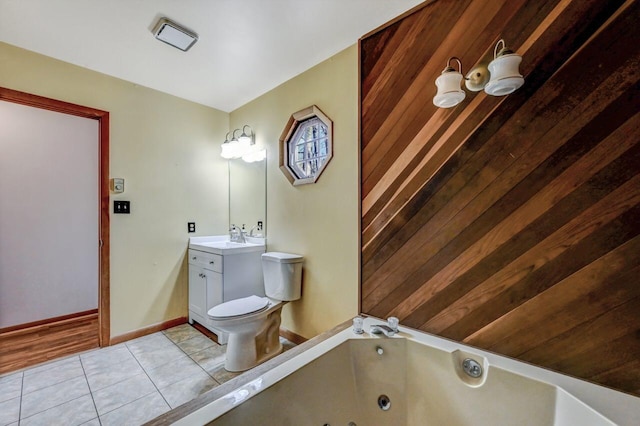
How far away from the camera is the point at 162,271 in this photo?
2.62m

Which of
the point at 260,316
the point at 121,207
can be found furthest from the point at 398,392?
the point at 121,207

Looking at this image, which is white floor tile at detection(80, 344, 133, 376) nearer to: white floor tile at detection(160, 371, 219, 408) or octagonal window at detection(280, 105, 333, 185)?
white floor tile at detection(160, 371, 219, 408)

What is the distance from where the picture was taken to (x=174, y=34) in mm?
1769

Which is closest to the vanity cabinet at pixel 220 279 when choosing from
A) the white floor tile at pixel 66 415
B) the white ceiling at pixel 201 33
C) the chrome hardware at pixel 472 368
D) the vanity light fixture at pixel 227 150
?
the white floor tile at pixel 66 415

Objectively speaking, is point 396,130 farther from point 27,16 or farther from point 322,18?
point 27,16

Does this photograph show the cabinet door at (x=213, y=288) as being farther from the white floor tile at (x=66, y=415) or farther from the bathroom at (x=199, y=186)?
the white floor tile at (x=66, y=415)

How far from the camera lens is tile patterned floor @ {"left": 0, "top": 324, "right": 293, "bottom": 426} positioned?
1.50 meters

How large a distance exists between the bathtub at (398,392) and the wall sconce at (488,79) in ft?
3.92

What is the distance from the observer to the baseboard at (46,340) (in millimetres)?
2082

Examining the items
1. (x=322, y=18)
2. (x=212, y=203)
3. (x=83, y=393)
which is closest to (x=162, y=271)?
(x=212, y=203)

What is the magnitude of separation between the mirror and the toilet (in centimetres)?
55

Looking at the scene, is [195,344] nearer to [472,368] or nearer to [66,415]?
[66,415]

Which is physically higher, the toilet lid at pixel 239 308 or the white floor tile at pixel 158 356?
the toilet lid at pixel 239 308

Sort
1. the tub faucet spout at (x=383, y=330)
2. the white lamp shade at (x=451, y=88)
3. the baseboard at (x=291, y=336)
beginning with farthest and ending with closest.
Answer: the baseboard at (x=291, y=336) < the tub faucet spout at (x=383, y=330) < the white lamp shade at (x=451, y=88)
